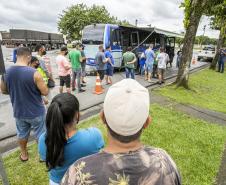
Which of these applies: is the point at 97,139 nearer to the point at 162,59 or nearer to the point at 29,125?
the point at 29,125

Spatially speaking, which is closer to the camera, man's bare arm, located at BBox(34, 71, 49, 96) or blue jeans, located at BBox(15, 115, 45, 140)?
man's bare arm, located at BBox(34, 71, 49, 96)

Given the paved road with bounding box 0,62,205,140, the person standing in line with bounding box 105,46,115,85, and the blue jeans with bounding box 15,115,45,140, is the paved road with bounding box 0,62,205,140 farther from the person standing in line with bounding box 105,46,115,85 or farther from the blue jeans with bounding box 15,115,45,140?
the blue jeans with bounding box 15,115,45,140

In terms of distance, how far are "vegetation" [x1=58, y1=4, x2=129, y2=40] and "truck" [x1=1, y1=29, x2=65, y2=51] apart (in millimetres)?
5683

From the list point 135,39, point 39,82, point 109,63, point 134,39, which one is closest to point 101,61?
point 109,63

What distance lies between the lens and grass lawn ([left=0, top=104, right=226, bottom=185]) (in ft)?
12.1

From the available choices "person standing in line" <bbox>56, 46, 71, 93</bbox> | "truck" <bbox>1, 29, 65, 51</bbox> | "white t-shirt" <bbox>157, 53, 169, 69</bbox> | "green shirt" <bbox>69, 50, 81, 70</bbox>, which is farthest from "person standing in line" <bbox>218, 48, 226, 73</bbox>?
"truck" <bbox>1, 29, 65, 51</bbox>

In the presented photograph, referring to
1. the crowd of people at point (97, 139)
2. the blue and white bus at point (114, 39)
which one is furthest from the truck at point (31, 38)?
the crowd of people at point (97, 139)

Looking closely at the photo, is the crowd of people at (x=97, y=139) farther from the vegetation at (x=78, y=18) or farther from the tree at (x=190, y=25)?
the vegetation at (x=78, y=18)

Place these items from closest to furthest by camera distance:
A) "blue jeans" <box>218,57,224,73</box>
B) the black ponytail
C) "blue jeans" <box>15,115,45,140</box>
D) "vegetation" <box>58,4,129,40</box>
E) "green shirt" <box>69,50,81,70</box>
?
the black ponytail < "blue jeans" <box>15,115,45,140</box> < "green shirt" <box>69,50,81,70</box> < "blue jeans" <box>218,57,224,73</box> < "vegetation" <box>58,4,129,40</box>

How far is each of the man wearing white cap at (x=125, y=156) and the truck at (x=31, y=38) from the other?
32.7 m

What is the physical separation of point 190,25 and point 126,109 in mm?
9615

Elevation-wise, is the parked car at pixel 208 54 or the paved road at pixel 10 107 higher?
the parked car at pixel 208 54

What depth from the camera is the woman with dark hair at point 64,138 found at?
1792mm

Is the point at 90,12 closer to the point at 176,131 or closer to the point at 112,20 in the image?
the point at 112,20
